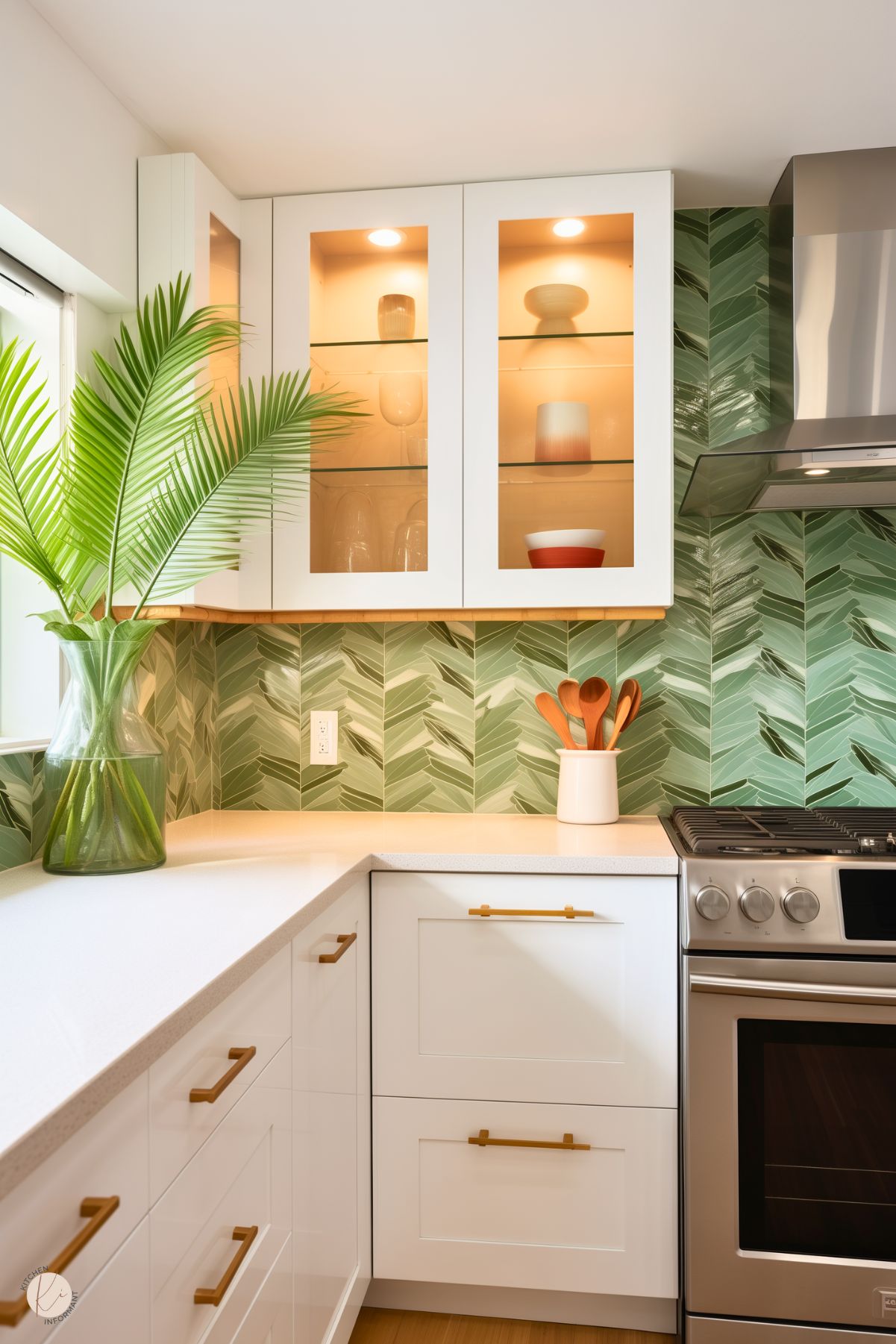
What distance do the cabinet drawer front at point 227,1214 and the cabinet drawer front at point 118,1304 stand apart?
20 millimetres

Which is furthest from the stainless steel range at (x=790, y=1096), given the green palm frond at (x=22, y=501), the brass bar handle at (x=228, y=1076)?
the green palm frond at (x=22, y=501)

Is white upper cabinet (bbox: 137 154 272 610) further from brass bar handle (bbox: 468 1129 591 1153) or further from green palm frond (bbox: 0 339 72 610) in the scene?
brass bar handle (bbox: 468 1129 591 1153)

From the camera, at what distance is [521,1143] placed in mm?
1762

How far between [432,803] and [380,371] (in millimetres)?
1022

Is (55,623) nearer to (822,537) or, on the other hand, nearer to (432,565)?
(432,565)

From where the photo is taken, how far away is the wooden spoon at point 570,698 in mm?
2186

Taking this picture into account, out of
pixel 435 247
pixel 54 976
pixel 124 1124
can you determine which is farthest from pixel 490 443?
Answer: pixel 124 1124

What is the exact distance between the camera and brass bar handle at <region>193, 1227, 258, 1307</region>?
972 mm

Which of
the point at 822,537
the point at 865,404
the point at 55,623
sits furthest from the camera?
the point at 822,537

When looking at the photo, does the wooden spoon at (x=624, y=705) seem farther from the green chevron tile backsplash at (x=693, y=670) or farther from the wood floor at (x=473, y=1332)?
the wood floor at (x=473, y=1332)

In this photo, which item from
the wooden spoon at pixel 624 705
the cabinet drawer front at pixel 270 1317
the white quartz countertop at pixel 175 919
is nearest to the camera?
the white quartz countertop at pixel 175 919

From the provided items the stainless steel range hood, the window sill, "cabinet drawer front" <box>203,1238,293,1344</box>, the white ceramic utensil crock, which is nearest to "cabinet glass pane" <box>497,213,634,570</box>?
the stainless steel range hood

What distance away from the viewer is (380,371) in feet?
6.88

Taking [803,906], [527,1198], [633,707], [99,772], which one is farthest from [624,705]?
[99,772]
